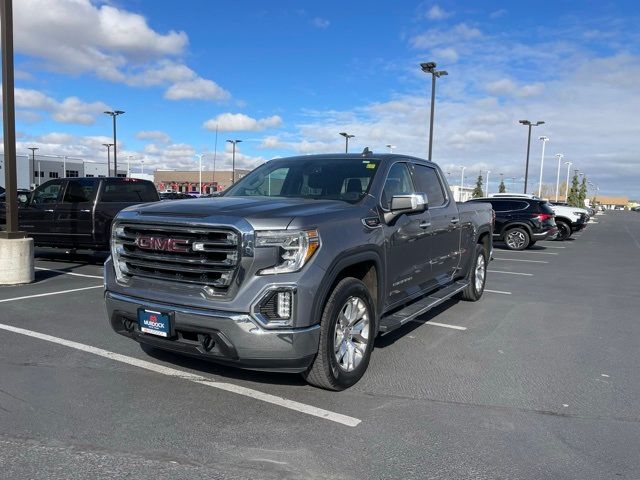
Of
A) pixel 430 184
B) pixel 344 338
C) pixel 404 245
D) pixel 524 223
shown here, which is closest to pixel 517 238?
pixel 524 223

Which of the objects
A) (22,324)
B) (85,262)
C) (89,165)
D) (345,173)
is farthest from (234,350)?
(89,165)

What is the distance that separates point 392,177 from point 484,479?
3018 millimetres

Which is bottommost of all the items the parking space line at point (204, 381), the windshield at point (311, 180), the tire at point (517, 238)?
the parking space line at point (204, 381)

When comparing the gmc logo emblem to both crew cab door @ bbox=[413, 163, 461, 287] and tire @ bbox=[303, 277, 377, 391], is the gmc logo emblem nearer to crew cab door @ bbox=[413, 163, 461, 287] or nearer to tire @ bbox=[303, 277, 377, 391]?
tire @ bbox=[303, 277, 377, 391]

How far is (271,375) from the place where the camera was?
4.65 metres

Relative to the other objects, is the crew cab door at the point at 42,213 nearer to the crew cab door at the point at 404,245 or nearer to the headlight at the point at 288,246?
the crew cab door at the point at 404,245

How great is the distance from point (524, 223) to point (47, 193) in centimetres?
1443

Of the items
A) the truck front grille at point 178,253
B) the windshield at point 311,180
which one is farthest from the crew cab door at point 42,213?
the truck front grille at point 178,253

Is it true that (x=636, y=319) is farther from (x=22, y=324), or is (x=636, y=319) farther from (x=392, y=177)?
(x=22, y=324)

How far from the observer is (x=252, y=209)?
13.1 feet

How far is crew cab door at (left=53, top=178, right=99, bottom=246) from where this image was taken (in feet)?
36.7

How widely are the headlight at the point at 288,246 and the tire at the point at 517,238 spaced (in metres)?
15.8

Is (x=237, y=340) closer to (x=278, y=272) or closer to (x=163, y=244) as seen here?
(x=278, y=272)

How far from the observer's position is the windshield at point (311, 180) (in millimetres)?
4977
